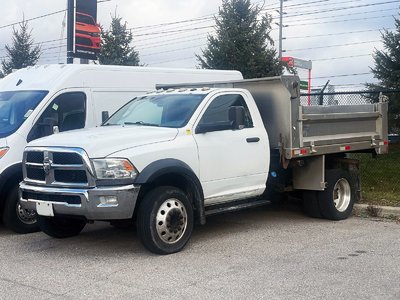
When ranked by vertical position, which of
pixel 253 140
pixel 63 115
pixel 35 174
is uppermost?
Result: pixel 63 115

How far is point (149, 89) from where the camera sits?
10.6 meters

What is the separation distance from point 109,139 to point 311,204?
390 cm

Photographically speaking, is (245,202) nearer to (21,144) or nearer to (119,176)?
(119,176)

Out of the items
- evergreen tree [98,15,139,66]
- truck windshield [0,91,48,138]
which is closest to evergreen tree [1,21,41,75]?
evergreen tree [98,15,139,66]

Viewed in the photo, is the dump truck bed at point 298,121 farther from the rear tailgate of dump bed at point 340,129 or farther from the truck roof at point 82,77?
the truck roof at point 82,77

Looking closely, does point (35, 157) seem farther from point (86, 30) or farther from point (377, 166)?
point (86, 30)

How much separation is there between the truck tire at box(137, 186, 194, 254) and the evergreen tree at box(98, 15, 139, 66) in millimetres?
17319

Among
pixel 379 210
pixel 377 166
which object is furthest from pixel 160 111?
pixel 377 166

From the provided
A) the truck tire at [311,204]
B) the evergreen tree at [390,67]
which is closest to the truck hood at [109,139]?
the truck tire at [311,204]

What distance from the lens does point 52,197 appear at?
6.87m

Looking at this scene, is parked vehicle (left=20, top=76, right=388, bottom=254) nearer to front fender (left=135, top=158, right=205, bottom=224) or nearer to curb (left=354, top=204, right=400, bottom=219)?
front fender (left=135, top=158, right=205, bottom=224)

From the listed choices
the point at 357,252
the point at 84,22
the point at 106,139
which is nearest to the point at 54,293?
the point at 106,139

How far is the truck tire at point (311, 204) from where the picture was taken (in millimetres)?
9117

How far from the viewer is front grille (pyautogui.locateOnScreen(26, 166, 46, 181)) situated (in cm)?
706
